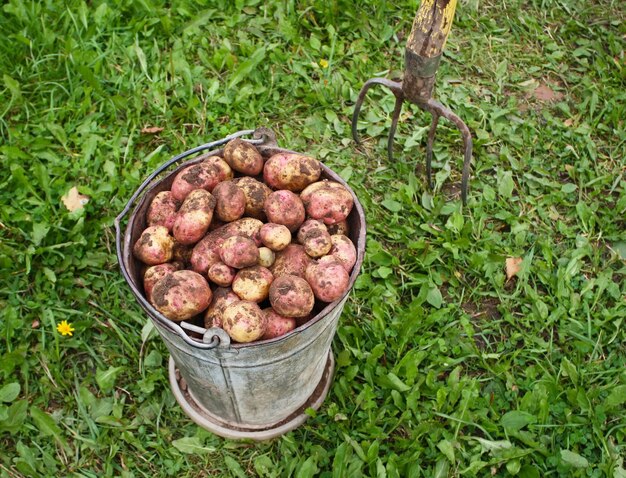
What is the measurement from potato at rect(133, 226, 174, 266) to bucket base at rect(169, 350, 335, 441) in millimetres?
725

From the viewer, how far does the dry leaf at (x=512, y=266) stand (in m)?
3.07

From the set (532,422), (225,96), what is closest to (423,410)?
(532,422)

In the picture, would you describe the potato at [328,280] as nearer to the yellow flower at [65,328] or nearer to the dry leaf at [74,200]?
the yellow flower at [65,328]

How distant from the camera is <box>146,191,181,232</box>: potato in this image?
220 cm

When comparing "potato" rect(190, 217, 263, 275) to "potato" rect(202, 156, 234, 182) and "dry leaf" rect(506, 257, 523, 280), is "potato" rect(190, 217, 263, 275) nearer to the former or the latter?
"potato" rect(202, 156, 234, 182)

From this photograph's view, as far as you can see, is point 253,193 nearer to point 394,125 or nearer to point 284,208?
point 284,208

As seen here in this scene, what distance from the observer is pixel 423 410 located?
8.36ft

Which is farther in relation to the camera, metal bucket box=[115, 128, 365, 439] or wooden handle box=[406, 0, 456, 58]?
wooden handle box=[406, 0, 456, 58]

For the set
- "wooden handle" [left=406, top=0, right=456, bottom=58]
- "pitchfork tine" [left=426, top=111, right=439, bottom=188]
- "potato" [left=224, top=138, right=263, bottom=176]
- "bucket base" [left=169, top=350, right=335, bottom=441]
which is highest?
"wooden handle" [left=406, top=0, right=456, bottom=58]

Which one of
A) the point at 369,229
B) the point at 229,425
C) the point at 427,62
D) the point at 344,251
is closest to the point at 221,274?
the point at 344,251

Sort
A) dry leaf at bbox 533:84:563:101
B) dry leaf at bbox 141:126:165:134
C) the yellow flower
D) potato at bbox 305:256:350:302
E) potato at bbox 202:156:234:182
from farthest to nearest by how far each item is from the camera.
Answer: dry leaf at bbox 533:84:563:101 < dry leaf at bbox 141:126:165:134 < the yellow flower < potato at bbox 202:156:234:182 < potato at bbox 305:256:350:302

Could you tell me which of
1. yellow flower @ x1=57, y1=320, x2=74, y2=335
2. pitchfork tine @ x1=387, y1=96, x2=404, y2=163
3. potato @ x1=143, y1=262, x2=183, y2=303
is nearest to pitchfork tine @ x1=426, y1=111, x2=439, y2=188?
pitchfork tine @ x1=387, y1=96, x2=404, y2=163

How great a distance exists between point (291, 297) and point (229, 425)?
910mm

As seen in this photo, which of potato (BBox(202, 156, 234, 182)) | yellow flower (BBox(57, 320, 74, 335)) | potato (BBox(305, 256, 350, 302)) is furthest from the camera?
yellow flower (BBox(57, 320, 74, 335))
